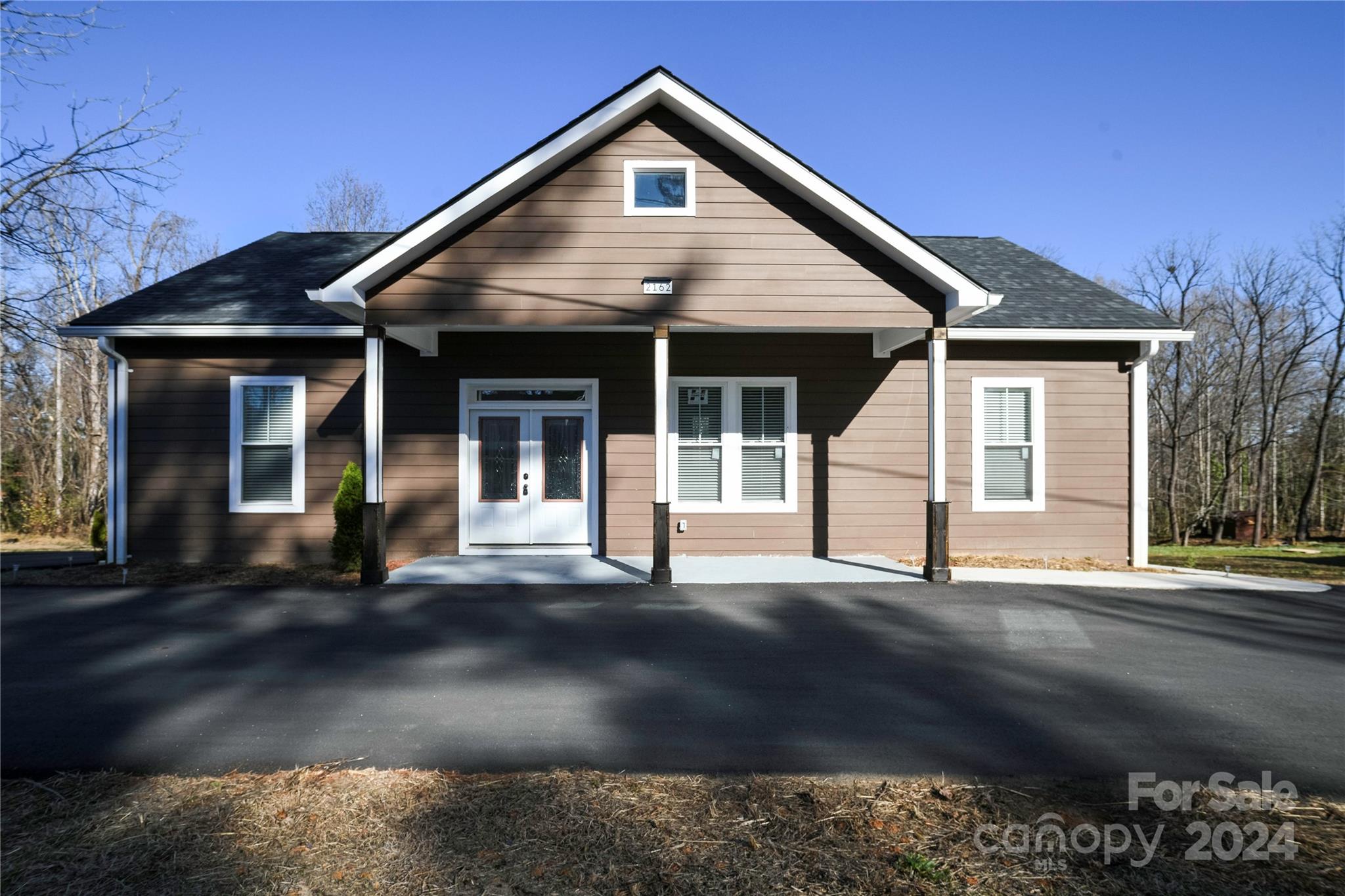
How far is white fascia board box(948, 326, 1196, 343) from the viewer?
10.1 metres

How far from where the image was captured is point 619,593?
8.06 metres

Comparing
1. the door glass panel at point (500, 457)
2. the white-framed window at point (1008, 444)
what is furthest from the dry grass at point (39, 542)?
the white-framed window at point (1008, 444)

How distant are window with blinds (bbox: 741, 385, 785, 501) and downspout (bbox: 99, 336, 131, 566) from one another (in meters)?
8.81

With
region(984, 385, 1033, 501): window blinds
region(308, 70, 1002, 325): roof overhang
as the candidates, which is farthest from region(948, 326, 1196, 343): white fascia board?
region(308, 70, 1002, 325): roof overhang

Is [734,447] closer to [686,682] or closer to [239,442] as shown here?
[686,682]

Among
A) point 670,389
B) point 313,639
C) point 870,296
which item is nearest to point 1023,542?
point 870,296

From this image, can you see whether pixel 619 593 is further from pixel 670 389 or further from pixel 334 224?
pixel 334 224

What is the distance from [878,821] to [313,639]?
511cm

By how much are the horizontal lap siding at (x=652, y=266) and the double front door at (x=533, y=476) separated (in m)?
2.51

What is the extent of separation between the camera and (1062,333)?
10.2 metres

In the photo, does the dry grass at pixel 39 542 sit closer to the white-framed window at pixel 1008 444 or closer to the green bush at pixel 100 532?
the green bush at pixel 100 532

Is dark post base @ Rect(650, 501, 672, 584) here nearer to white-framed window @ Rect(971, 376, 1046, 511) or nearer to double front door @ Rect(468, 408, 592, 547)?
double front door @ Rect(468, 408, 592, 547)

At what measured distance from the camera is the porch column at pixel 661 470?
8.36 m

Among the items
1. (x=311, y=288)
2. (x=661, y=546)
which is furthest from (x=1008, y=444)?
(x=311, y=288)
